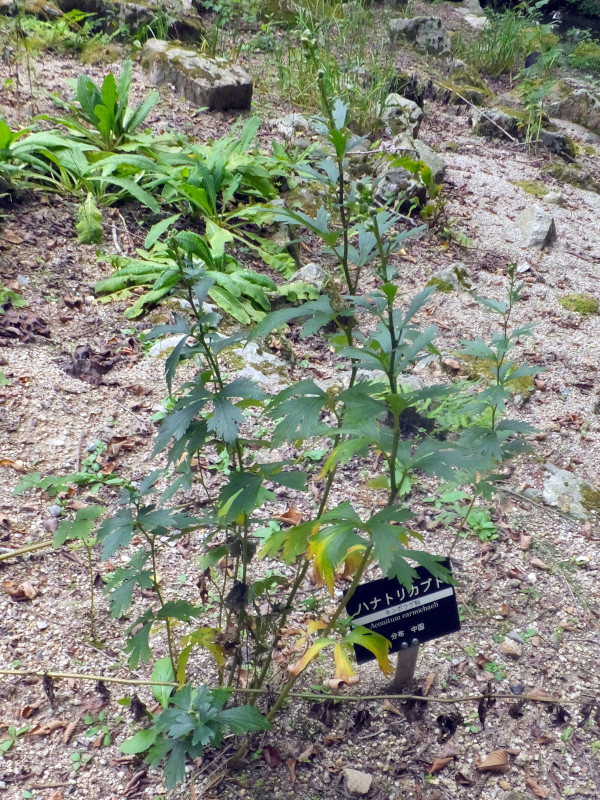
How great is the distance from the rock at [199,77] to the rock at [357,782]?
599 centimetres

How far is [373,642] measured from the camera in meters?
1.58

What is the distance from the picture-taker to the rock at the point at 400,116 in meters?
6.32

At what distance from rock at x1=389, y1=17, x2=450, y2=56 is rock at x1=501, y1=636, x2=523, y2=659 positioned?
9668mm

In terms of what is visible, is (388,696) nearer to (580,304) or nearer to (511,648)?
(511,648)

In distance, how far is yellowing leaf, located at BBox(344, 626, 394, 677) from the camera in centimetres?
155

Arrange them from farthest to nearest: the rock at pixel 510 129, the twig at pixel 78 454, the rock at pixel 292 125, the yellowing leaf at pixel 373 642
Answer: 1. the rock at pixel 510 129
2. the rock at pixel 292 125
3. the twig at pixel 78 454
4. the yellowing leaf at pixel 373 642

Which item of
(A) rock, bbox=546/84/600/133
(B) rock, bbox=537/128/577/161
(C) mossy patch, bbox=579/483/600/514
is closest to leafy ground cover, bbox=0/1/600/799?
(C) mossy patch, bbox=579/483/600/514

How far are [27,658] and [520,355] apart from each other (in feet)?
10.3

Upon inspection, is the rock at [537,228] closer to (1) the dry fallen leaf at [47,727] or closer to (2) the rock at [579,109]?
(2) the rock at [579,109]

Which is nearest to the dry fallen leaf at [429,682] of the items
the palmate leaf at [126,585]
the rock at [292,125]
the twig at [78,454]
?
the palmate leaf at [126,585]

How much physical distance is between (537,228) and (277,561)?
4.08 meters

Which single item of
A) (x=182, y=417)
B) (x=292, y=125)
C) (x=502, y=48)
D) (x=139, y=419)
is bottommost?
(x=139, y=419)

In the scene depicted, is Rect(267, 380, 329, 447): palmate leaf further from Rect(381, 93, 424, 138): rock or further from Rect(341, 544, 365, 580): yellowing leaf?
Rect(381, 93, 424, 138): rock

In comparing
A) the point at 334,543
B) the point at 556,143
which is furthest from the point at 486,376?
the point at 556,143
